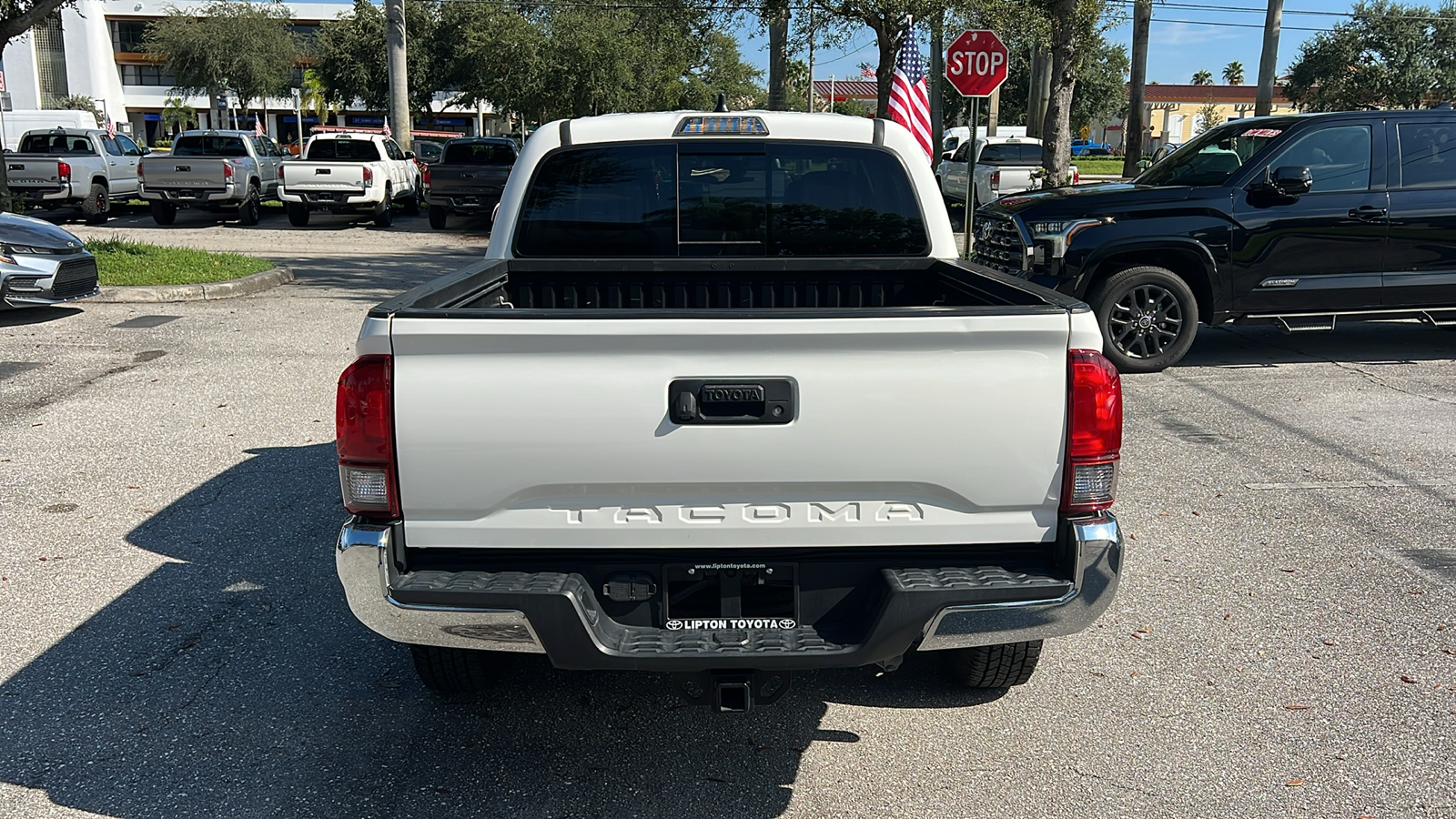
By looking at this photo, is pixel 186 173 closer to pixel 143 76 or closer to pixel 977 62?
pixel 977 62

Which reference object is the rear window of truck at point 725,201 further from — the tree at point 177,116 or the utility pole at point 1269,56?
the tree at point 177,116

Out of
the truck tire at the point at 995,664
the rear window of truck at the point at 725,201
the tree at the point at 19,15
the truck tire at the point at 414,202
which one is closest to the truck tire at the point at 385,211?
the truck tire at the point at 414,202

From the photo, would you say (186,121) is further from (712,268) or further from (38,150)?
(712,268)

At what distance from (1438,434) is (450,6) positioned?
45954mm

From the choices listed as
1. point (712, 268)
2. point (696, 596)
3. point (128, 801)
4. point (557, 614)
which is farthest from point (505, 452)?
point (712, 268)

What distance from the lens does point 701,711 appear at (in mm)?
4008

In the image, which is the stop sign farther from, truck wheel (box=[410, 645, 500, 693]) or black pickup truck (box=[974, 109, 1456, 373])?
truck wheel (box=[410, 645, 500, 693])

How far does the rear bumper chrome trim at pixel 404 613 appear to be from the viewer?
3.06m

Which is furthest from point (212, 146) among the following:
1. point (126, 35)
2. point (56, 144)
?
point (126, 35)

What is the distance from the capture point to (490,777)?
356cm

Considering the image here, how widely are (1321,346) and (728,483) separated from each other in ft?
31.6

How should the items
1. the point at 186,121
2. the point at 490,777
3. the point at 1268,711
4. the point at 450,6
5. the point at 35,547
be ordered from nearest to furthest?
1. the point at 490,777
2. the point at 1268,711
3. the point at 35,547
4. the point at 450,6
5. the point at 186,121

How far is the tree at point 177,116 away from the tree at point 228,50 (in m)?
13.3

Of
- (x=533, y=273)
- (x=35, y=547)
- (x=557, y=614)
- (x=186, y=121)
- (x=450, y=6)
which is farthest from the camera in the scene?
(x=186, y=121)
